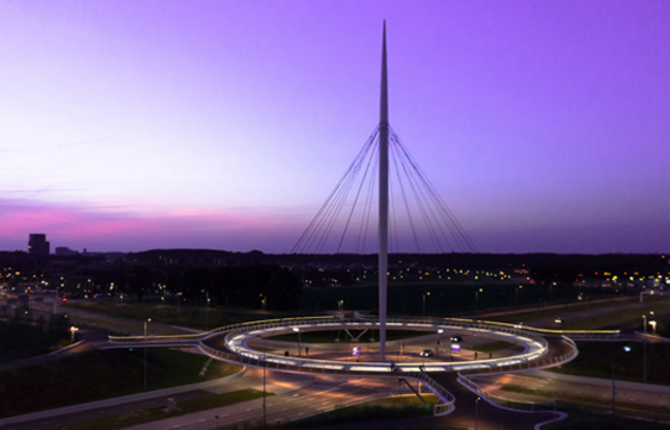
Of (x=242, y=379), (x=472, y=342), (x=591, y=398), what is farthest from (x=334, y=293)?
(x=591, y=398)

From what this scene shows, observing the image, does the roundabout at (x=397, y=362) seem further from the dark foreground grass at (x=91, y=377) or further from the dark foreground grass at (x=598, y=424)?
the dark foreground grass at (x=598, y=424)

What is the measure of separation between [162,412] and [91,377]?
35.7 feet

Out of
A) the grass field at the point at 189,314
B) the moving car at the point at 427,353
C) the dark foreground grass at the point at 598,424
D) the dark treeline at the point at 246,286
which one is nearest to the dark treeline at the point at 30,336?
the grass field at the point at 189,314

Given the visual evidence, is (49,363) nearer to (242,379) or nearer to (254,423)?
(242,379)

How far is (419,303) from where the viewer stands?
349 ft

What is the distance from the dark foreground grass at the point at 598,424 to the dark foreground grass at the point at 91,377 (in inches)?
1134

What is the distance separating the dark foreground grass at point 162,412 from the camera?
28953 millimetres

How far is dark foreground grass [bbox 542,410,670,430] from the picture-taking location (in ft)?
74.1

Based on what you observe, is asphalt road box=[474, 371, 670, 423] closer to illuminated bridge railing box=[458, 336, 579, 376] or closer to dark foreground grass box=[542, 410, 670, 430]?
illuminated bridge railing box=[458, 336, 579, 376]

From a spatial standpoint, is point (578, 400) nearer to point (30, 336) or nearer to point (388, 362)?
point (388, 362)

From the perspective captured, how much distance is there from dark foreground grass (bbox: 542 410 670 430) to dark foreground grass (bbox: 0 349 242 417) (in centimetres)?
2881

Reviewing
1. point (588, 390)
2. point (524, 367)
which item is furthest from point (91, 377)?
point (588, 390)

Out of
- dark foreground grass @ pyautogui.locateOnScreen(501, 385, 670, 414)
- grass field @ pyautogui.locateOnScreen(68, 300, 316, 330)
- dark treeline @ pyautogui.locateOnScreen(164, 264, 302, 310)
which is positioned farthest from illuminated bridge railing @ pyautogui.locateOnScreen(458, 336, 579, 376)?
dark treeline @ pyautogui.locateOnScreen(164, 264, 302, 310)

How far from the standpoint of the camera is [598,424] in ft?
76.1
